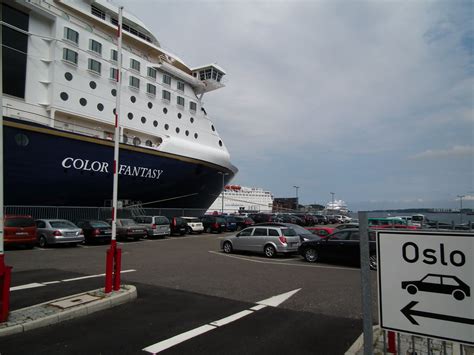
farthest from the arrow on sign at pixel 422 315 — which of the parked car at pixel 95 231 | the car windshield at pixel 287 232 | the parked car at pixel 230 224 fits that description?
the parked car at pixel 230 224

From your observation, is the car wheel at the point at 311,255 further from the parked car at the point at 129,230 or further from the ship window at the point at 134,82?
the ship window at the point at 134,82

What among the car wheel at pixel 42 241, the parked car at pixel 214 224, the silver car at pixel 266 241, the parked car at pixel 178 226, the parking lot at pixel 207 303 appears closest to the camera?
the parking lot at pixel 207 303

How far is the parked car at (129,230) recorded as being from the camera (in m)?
19.8

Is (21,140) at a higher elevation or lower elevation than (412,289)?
higher

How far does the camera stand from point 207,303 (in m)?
6.62

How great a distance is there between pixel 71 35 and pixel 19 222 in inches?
546

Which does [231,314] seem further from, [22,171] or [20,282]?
[22,171]

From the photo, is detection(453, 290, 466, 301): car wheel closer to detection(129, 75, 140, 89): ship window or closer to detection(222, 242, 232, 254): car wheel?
detection(222, 242, 232, 254): car wheel

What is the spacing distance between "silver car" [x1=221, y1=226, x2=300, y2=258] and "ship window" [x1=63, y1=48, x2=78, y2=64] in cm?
1639

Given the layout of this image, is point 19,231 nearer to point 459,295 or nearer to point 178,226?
point 178,226

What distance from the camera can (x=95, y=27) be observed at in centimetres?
2516

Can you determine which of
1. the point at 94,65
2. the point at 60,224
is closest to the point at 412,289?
the point at 60,224

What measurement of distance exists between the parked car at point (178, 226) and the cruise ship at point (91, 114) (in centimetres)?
351

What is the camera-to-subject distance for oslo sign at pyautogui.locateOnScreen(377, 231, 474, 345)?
1907 millimetres
